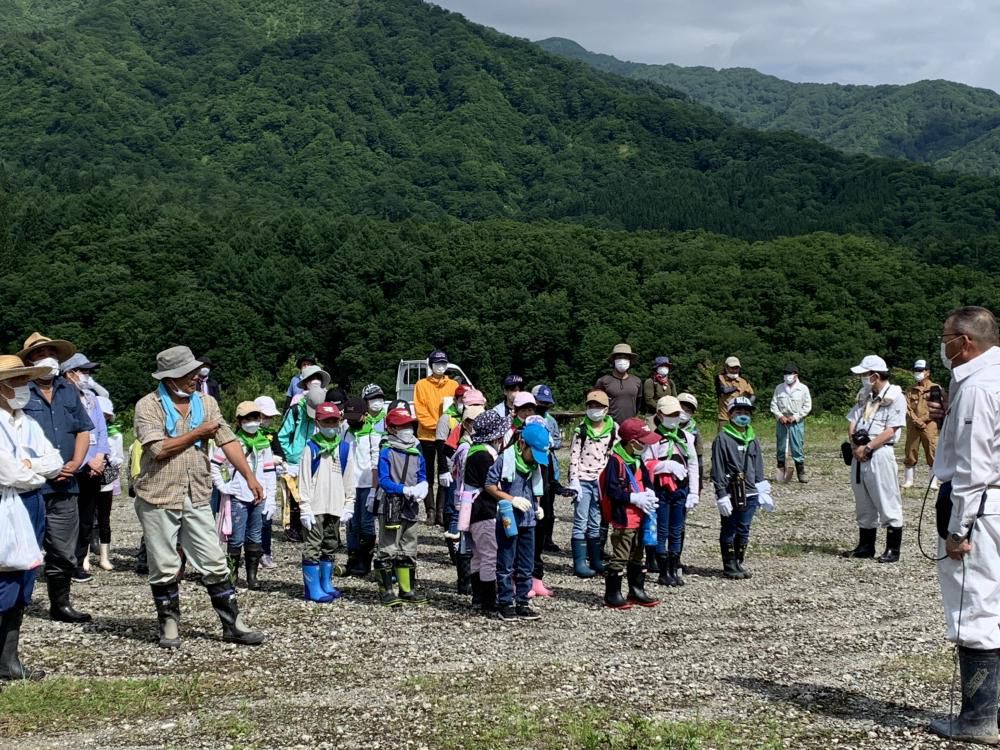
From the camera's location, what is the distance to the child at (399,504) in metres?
9.78

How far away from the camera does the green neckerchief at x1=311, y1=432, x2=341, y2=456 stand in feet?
33.4

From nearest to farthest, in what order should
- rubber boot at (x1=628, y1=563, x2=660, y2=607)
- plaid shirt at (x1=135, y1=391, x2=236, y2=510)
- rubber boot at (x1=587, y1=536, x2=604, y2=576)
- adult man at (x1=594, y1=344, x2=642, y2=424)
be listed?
plaid shirt at (x1=135, y1=391, x2=236, y2=510) < rubber boot at (x1=628, y1=563, x2=660, y2=607) < rubber boot at (x1=587, y1=536, x2=604, y2=576) < adult man at (x1=594, y1=344, x2=642, y2=424)

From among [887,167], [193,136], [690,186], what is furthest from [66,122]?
[887,167]

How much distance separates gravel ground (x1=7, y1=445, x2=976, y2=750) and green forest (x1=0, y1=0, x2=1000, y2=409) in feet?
98.3

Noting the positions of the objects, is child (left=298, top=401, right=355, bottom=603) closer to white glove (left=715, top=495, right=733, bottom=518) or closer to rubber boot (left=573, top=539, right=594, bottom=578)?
rubber boot (left=573, top=539, right=594, bottom=578)

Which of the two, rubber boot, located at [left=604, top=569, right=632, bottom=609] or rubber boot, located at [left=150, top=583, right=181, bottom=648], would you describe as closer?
rubber boot, located at [left=150, top=583, right=181, bottom=648]

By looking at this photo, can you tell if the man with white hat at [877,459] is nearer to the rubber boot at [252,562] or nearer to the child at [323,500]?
the child at [323,500]

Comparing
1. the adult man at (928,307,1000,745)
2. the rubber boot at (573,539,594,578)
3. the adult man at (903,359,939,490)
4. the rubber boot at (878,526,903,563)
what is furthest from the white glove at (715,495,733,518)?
the adult man at (903,359,939,490)

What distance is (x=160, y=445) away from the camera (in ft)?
25.7

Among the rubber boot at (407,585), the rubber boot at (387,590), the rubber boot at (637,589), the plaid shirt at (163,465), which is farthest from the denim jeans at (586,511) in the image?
the plaid shirt at (163,465)

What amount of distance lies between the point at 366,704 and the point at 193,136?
589ft

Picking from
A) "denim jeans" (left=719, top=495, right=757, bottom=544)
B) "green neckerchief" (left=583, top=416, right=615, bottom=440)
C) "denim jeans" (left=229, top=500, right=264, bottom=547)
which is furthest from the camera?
"green neckerchief" (left=583, top=416, right=615, bottom=440)

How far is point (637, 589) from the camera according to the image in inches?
392

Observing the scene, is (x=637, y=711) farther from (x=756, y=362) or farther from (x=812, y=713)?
(x=756, y=362)
